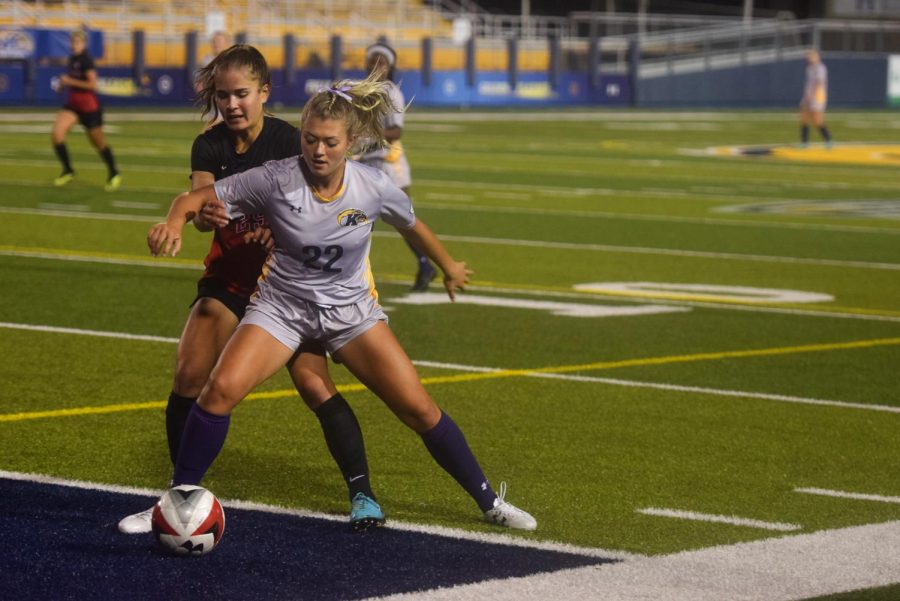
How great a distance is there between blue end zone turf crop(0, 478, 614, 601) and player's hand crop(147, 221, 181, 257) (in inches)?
39.6

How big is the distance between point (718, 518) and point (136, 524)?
6.93ft

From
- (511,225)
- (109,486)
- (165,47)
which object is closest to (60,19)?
(165,47)

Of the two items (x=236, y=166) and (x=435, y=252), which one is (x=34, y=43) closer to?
(x=236, y=166)

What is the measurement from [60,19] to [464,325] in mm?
38895

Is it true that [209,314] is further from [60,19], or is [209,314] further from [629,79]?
[629,79]

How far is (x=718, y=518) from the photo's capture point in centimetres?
679

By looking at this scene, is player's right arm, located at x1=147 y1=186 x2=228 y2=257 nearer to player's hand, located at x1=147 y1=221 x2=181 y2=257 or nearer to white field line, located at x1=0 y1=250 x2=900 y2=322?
player's hand, located at x1=147 y1=221 x2=181 y2=257

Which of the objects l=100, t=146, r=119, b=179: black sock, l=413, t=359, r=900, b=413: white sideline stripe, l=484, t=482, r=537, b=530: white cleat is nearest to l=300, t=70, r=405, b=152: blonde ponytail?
l=484, t=482, r=537, b=530: white cleat

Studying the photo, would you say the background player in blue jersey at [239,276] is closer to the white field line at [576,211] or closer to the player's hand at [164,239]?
the player's hand at [164,239]

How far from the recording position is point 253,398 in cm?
926

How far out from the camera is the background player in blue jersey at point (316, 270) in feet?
20.2

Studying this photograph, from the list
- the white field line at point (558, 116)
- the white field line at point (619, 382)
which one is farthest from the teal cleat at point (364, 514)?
the white field line at point (558, 116)

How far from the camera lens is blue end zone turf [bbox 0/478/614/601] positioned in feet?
18.5

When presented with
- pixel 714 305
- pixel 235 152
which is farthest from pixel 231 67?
pixel 714 305
